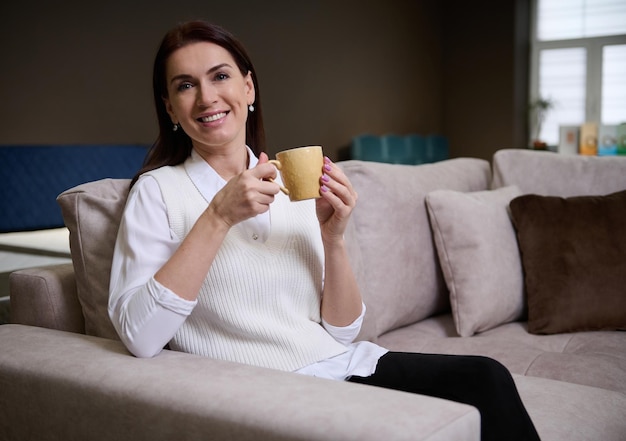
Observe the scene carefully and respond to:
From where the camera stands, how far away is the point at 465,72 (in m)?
8.96

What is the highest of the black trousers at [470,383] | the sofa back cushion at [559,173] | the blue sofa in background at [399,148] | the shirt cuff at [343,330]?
the sofa back cushion at [559,173]

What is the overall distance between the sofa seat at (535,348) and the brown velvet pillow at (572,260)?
52 millimetres

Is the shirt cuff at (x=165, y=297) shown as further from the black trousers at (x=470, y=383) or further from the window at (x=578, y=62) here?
the window at (x=578, y=62)

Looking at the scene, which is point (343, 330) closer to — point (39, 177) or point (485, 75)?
point (39, 177)

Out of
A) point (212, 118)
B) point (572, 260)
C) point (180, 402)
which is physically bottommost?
point (572, 260)

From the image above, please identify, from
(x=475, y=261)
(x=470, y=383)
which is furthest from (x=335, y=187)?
(x=475, y=261)

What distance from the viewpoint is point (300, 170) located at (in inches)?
45.6

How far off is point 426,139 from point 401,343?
647cm

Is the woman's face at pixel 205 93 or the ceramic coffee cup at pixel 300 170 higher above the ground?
the woman's face at pixel 205 93

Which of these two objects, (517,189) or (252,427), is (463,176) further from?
(252,427)

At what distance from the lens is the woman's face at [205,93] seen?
4.43ft

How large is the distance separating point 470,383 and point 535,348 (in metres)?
0.71

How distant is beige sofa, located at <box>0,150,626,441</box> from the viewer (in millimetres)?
932

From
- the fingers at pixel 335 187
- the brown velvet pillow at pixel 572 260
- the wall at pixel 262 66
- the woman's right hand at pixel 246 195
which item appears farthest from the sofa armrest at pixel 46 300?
the wall at pixel 262 66
